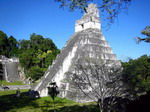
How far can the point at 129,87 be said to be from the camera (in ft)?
28.3

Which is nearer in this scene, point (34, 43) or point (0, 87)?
point (0, 87)

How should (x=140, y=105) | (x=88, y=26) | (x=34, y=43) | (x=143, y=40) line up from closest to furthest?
(x=140, y=105) < (x=143, y=40) < (x=88, y=26) < (x=34, y=43)

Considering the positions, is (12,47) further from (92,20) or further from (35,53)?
(92,20)

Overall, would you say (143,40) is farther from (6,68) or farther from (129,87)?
(6,68)

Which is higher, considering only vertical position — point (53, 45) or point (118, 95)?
point (53, 45)

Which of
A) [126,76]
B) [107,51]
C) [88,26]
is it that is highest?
[88,26]

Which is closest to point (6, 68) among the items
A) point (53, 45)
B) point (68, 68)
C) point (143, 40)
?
point (53, 45)

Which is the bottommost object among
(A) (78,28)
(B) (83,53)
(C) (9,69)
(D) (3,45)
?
(C) (9,69)

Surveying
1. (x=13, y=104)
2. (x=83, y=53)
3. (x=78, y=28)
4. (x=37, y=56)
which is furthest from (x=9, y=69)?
(x=83, y=53)

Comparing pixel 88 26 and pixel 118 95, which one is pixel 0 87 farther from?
pixel 118 95

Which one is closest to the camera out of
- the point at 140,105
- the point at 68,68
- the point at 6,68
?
the point at 140,105

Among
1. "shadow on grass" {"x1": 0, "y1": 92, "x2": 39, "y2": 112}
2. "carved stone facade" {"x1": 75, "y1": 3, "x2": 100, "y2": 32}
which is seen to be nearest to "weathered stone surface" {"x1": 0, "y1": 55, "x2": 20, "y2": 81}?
"shadow on grass" {"x1": 0, "y1": 92, "x2": 39, "y2": 112}

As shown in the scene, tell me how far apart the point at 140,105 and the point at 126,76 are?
1.82 m

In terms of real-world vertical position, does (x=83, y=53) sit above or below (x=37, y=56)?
below
